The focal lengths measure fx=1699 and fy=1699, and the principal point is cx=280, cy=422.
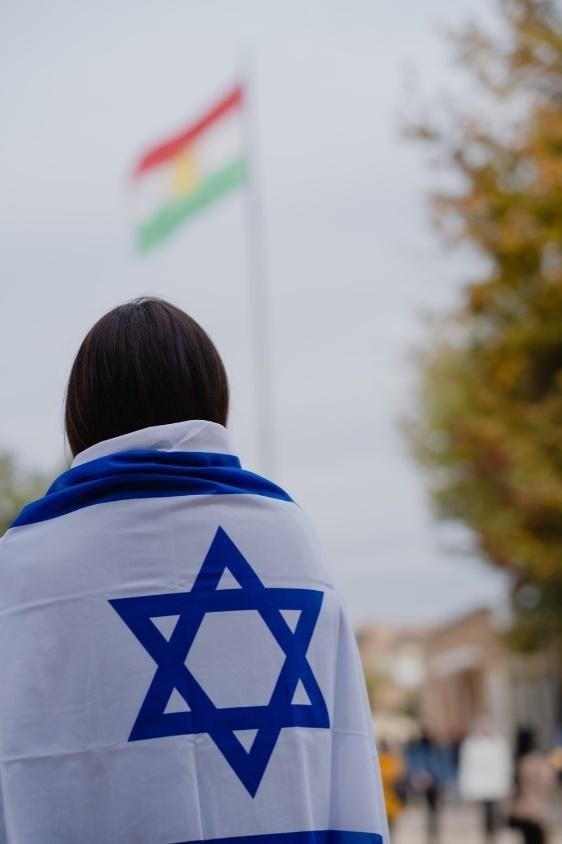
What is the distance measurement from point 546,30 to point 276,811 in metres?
11.7

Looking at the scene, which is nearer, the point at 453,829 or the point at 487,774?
the point at 487,774

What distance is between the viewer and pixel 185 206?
2406 centimetres

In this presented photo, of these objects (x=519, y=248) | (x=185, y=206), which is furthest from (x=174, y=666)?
(x=185, y=206)

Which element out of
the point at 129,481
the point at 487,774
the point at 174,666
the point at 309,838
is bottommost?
the point at 487,774

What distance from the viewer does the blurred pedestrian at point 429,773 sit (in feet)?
81.9

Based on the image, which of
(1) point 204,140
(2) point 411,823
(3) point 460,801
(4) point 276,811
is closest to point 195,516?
(4) point 276,811

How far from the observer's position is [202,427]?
2.84m

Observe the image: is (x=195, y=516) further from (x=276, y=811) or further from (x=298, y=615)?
(x=276, y=811)

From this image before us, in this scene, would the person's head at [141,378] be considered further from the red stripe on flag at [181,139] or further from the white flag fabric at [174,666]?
the red stripe on flag at [181,139]


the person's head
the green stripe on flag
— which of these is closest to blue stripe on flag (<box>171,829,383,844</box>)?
the person's head

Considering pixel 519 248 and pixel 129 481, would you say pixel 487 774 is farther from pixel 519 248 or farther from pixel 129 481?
pixel 129 481

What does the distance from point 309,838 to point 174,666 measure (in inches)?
13.8

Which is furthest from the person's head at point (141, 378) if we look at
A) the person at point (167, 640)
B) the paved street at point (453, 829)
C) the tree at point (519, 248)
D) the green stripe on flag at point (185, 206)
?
the green stripe on flag at point (185, 206)

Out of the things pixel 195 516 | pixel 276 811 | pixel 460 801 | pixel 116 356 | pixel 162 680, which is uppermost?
pixel 116 356
